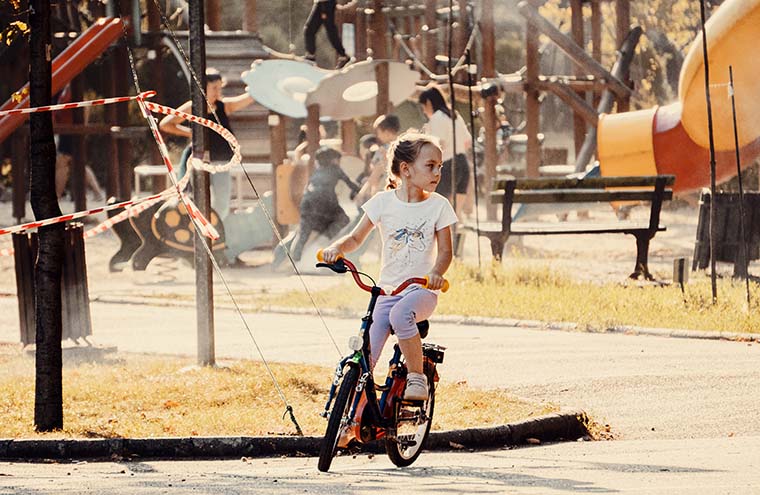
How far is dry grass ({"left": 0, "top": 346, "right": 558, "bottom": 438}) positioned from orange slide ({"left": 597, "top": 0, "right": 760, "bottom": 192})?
1082cm

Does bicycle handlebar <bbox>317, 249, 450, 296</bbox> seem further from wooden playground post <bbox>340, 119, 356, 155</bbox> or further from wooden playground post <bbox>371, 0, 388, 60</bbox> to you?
wooden playground post <bbox>340, 119, 356, 155</bbox>

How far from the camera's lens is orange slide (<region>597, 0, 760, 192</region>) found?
20.9m

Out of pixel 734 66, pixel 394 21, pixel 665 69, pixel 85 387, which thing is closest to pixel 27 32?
pixel 85 387

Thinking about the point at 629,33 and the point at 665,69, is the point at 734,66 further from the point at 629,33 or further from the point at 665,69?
the point at 665,69

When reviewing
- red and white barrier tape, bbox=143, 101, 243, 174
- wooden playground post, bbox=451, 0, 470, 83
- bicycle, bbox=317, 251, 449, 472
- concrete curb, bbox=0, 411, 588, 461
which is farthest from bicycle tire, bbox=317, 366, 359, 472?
wooden playground post, bbox=451, 0, 470, 83

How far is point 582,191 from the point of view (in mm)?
18484

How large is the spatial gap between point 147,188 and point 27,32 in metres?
32.6

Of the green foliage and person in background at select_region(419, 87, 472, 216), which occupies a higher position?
person in background at select_region(419, 87, 472, 216)

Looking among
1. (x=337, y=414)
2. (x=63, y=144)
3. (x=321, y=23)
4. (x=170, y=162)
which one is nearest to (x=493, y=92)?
(x=321, y=23)

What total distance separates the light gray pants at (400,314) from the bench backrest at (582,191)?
10147mm

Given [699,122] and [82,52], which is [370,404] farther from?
[82,52]

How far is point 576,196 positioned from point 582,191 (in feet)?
0.32

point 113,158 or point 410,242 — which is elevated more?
point 410,242

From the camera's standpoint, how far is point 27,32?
31.5 ft
